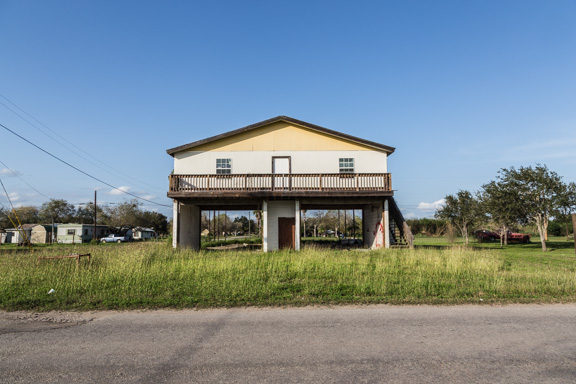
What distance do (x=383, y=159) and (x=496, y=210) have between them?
37.4ft

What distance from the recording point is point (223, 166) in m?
21.8

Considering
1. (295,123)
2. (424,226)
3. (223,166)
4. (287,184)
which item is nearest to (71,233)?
(223,166)

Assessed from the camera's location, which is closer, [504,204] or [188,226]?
[188,226]

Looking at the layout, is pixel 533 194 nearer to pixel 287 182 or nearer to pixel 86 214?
pixel 287 182

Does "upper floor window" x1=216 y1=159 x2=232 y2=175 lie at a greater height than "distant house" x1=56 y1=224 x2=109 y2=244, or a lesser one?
greater

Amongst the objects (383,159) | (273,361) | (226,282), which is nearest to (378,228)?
(383,159)

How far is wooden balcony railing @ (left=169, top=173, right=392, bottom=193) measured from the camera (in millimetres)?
20016

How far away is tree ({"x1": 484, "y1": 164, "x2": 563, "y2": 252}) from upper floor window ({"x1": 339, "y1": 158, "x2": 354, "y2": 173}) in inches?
515

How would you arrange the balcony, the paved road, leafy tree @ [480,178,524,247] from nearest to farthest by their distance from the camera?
the paved road, the balcony, leafy tree @ [480,178,524,247]

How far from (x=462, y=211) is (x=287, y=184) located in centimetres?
2301

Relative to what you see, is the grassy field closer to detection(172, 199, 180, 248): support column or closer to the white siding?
detection(172, 199, 180, 248): support column

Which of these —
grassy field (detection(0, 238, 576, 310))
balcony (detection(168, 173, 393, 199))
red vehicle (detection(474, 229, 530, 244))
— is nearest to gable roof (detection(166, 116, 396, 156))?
balcony (detection(168, 173, 393, 199))

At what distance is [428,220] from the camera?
206 feet

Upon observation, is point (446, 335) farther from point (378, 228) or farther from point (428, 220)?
point (428, 220)
